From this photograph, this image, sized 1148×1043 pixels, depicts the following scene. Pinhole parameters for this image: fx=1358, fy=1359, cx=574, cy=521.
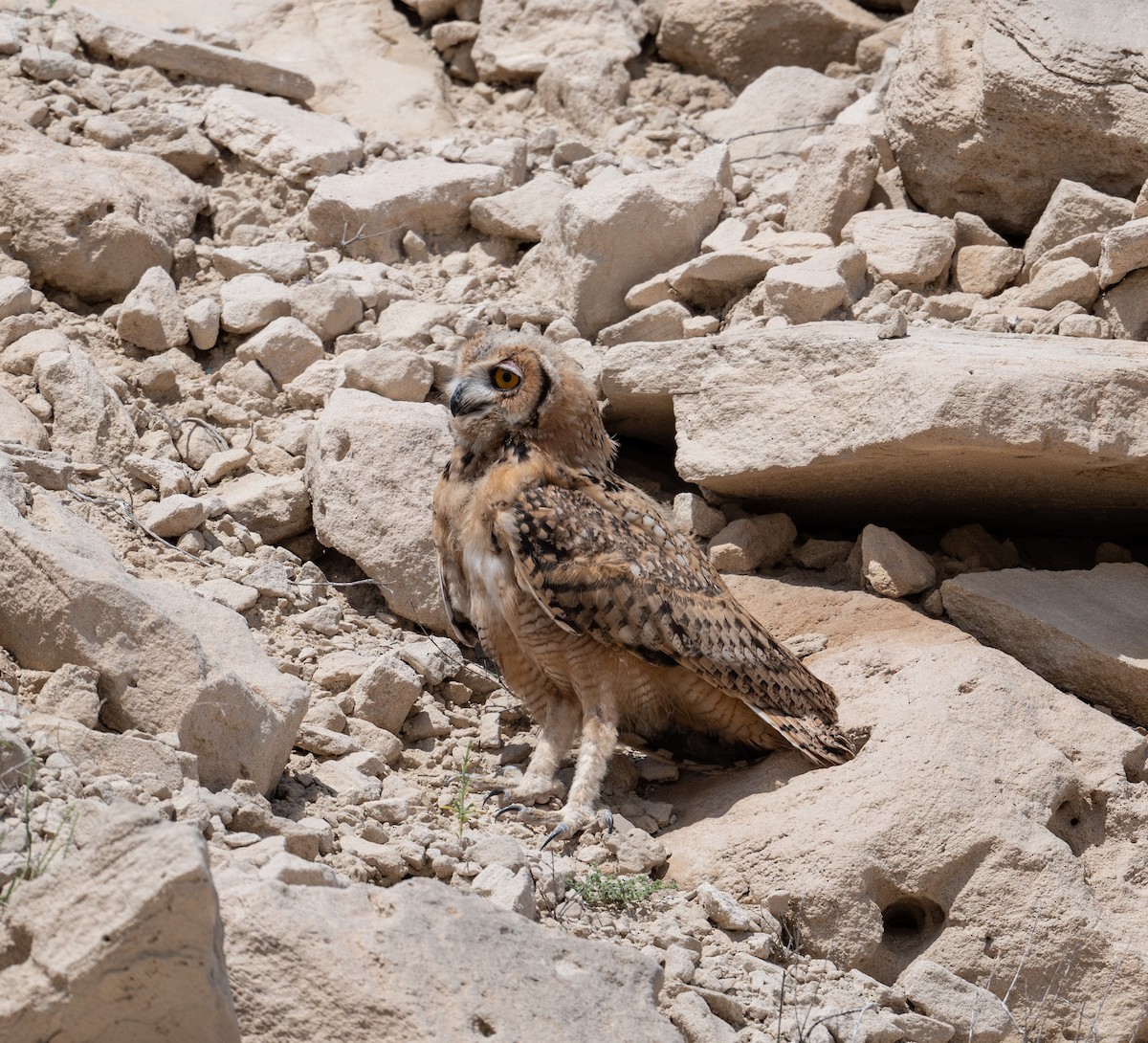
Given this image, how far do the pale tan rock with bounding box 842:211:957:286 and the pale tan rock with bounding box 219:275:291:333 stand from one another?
294 cm

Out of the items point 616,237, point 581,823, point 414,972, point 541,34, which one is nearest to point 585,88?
point 541,34

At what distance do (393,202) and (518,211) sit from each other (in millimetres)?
684

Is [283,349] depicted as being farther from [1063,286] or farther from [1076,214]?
[1076,214]

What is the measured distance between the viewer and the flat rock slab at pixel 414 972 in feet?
9.48

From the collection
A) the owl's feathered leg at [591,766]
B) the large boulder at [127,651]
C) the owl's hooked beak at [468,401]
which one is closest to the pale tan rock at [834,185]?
the owl's hooked beak at [468,401]

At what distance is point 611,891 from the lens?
425cm

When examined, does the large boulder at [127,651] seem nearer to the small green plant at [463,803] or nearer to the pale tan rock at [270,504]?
the small green plant at [463,803]

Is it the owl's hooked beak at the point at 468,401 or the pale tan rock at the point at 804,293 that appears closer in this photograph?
the owl's hooked beak at the point at 468,401

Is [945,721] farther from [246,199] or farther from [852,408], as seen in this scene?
[246,199]

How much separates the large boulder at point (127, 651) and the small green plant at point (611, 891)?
1053 millimetres

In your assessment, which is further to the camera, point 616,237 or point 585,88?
point 585,88

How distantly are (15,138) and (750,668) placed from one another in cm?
451

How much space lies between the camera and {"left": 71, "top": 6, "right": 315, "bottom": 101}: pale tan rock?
8.05 m

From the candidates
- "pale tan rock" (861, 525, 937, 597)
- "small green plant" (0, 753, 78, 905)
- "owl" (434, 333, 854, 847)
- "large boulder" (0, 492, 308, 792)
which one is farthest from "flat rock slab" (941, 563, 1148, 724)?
"small green plant" (0, 753, 78, 905)
